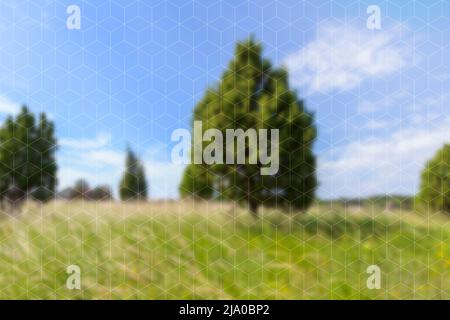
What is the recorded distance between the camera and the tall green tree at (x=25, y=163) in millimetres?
3611

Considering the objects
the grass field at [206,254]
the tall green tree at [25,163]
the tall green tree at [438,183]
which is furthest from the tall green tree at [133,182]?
the tall green tree at [438,183]

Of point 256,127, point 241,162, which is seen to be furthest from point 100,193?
point 256,127

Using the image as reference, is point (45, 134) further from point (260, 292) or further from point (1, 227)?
point (260, 292)

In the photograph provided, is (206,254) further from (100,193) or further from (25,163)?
(25,163)

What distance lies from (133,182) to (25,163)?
0.97 metres

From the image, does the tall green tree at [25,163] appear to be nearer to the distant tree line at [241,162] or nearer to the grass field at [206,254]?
the distant tree line at [241,162]

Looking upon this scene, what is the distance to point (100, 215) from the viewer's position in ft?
11.1

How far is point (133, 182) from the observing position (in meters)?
3.44

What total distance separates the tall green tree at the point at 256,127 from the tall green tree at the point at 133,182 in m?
0.34

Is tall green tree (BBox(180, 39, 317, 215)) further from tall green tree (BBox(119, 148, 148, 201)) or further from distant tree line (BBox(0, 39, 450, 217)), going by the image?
tall green tree (BBox(119, 148, 148, 201))

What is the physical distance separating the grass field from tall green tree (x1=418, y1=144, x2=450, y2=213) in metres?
0.43
